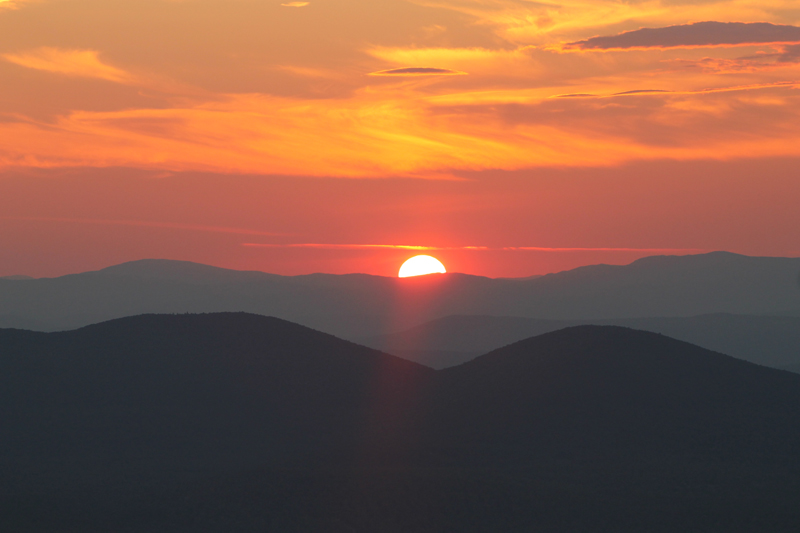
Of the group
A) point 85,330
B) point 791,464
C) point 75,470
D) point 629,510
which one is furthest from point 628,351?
point 85,330

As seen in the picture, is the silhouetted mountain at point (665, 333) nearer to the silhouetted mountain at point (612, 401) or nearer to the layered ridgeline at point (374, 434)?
the silhouetted mountain at point (612, 401)

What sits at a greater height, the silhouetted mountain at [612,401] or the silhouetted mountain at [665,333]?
the silhouetted mountain at [665,333]

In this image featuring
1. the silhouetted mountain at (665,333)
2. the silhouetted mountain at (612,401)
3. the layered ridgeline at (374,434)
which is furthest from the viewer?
the silhouetted mountain at (665,333)

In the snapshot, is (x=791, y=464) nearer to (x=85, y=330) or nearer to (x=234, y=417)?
(x=234, y=417)

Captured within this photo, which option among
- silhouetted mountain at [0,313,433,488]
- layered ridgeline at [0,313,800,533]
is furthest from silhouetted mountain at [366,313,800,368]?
layered ridgeline at [0,313,800,533]

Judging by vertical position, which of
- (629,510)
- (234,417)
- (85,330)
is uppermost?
(85,330)

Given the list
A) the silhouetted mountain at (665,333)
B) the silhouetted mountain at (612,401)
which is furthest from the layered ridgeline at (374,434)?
the silhouetted mountain at (665,333)

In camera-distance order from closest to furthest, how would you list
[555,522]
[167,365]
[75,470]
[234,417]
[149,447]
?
[555,522] < [75,470] < [149,447] < [234,417] < [167,365]

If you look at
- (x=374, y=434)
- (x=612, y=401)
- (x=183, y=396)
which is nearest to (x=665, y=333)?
(x=612, y=401)
